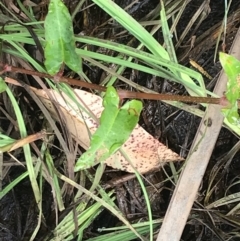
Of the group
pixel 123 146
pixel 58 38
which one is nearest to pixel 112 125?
pixel 58 38

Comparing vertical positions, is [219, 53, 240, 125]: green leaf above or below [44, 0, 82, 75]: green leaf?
below

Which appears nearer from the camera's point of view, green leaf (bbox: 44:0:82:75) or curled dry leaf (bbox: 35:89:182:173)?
green leaf (bbox: 44:0:82:75)

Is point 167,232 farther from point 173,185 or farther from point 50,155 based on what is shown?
point 50,155

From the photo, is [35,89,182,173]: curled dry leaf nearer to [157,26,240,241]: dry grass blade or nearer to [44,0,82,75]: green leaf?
[157,26,240,241]: dry grass blade

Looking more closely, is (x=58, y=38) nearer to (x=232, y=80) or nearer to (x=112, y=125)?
(x=112, y=125)

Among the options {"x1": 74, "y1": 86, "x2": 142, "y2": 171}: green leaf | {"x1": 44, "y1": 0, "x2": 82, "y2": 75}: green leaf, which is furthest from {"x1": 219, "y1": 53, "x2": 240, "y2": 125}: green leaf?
{"x1": 44, "y1": 0, "x2": 82, "y2": 75}: green leaf

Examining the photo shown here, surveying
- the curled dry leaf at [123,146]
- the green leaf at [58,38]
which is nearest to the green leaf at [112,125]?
the green leaf at [58,38]

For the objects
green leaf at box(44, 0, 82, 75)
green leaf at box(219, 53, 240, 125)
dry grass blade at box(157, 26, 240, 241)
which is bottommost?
dry grass blade at box(157, 26, 240, 241)
